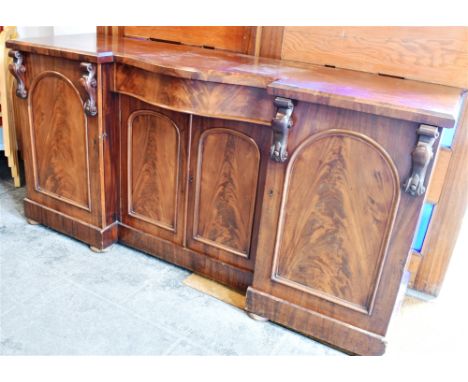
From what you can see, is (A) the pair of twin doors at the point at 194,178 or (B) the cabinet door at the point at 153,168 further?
(B) the cabinet door at the point at 153,168

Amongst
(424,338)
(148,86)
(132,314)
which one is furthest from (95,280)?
(424,338)

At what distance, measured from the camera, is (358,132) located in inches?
58.8

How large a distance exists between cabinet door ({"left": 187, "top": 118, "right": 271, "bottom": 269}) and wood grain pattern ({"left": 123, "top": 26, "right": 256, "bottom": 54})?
527mm

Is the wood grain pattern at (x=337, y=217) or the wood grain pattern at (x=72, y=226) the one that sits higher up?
the wood grain pattern at (x=337, y=217)

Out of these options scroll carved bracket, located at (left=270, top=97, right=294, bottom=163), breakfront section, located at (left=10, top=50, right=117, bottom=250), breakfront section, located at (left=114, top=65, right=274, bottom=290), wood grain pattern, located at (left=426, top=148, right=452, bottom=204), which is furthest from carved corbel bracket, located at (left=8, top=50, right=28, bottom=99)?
wood grain pattern, located at (left=426, top=148, right=452, bottom=204)

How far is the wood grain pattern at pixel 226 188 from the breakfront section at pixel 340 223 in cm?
16

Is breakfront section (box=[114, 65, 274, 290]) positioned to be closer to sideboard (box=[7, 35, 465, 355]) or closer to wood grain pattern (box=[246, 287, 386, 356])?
sideboard (box=[7, 35, 465, 355])

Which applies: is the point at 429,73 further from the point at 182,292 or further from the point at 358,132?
the point at 182,292

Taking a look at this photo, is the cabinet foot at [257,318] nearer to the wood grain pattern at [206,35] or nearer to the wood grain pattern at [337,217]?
the wood grain pattern at [337,217]

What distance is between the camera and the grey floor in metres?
1.75

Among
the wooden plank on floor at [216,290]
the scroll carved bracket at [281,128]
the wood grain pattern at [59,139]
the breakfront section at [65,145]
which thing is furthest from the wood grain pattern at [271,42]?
the wooden plank on floor at [216,290]

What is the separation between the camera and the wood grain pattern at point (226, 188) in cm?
186

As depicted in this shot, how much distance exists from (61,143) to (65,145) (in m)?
0.03

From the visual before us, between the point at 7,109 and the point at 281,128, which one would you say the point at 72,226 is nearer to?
the point at 7,109
